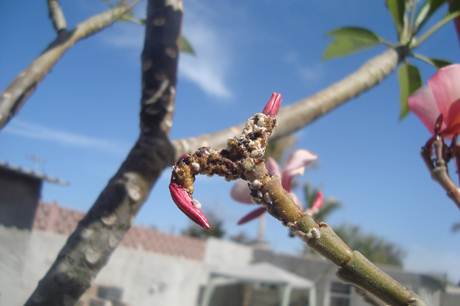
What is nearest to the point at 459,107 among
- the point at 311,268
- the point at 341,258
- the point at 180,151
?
the point at 341,258

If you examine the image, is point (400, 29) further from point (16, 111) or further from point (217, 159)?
point (217, 159)

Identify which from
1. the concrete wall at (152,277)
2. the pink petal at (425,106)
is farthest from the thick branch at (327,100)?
the concrete wall at (152,277)

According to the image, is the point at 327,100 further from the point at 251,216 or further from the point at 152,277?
the point at 152,277

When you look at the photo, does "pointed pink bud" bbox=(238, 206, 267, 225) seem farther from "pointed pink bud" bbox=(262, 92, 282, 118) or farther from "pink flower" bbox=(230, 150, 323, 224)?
"pointed pink bud" bbox=(262, 92, 282, 118)

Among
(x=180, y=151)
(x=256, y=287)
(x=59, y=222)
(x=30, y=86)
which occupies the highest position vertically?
(x=256, y=287)

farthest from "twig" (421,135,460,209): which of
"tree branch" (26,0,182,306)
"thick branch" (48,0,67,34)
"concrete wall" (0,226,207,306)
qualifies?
"concrete wall" (0,226,207,306)

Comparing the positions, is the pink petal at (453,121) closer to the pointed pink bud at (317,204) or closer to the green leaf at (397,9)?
the pointed pink bud at (317,204)
